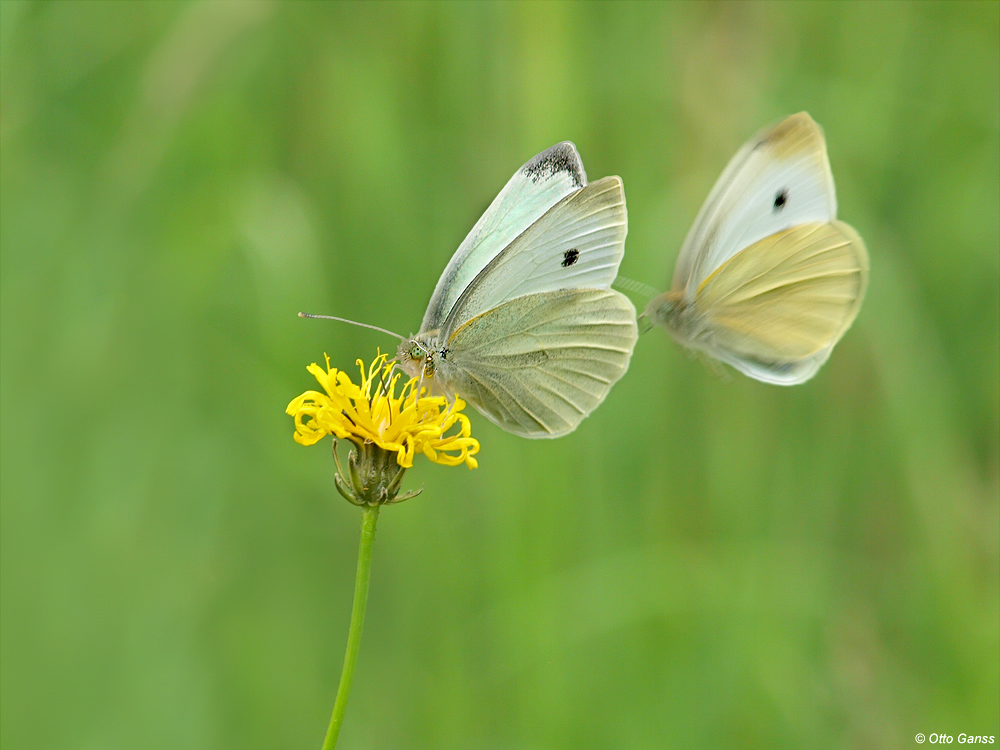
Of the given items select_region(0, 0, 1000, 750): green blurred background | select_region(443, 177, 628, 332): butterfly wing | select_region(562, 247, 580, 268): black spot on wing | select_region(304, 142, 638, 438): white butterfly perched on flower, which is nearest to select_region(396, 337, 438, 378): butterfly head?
select_region(304, 142, 638, 438): white butterfly perched on flower

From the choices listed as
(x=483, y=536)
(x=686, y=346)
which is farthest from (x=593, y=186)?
(x=483, y=536)

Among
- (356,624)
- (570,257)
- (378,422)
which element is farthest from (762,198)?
(356,624)

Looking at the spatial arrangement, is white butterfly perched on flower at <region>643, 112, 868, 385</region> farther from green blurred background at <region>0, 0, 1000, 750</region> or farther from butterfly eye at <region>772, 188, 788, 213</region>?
green blurred background at <region>0, 0, 1000, 750</region>

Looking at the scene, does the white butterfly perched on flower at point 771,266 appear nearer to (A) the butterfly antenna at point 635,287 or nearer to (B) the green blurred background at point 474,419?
(A) the butterfly antenna at point 635,287

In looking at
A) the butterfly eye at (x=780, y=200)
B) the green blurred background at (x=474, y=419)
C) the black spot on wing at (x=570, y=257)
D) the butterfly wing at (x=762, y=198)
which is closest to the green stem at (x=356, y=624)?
the black spot on wing at (x=570, y=257)

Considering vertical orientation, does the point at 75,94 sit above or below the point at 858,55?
below

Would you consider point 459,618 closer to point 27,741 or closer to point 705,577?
point 705,577
